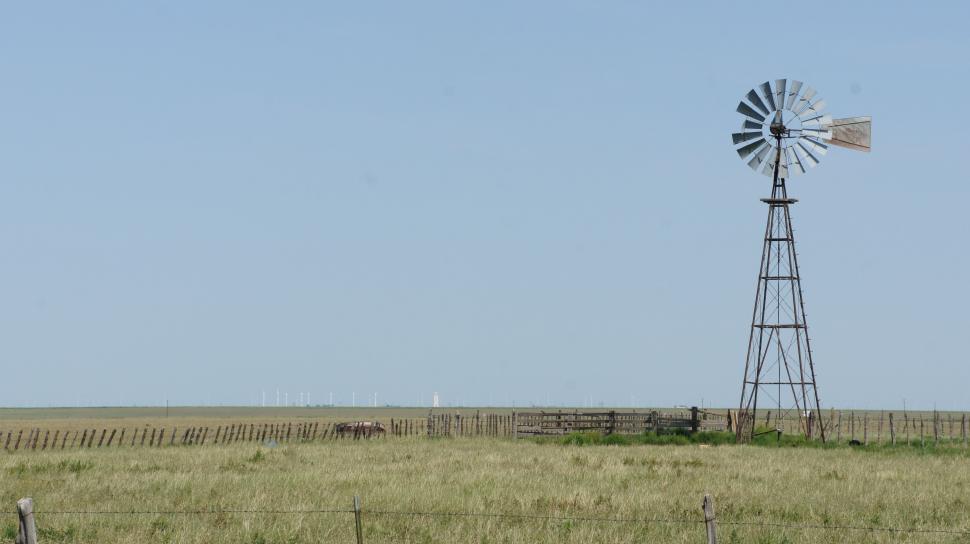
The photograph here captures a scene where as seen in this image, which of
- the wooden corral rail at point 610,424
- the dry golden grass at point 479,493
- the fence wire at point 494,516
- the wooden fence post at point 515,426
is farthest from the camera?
the wooden fence post at point 515,426

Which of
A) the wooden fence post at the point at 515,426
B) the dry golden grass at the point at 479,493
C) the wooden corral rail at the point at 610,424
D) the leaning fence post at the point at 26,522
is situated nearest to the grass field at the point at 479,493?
the dry golden grass at the point at 479,493

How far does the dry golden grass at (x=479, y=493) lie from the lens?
67.9ft

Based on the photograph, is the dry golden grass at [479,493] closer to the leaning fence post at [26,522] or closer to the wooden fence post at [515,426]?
the leaning fence post at [26,522]

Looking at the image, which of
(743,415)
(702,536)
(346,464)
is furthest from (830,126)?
(702,536)

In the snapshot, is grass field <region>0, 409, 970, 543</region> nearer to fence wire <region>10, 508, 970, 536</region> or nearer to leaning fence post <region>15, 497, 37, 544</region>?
fence wire <region>10, 508, 970, 536</region>

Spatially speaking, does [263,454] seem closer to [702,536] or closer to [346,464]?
[346,464]

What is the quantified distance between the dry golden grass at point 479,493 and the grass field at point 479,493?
0.20 feet

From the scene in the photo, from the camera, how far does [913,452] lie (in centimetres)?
4919

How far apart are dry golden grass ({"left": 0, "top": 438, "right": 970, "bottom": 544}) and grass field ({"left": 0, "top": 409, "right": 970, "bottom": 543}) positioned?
0.20ft

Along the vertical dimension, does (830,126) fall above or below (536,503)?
above

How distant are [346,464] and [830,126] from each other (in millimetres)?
29144

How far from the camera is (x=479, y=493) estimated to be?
27.1 meters

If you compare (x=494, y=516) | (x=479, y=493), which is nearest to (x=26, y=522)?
(x=494, y=516)

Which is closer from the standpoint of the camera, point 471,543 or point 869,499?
point 471,543
